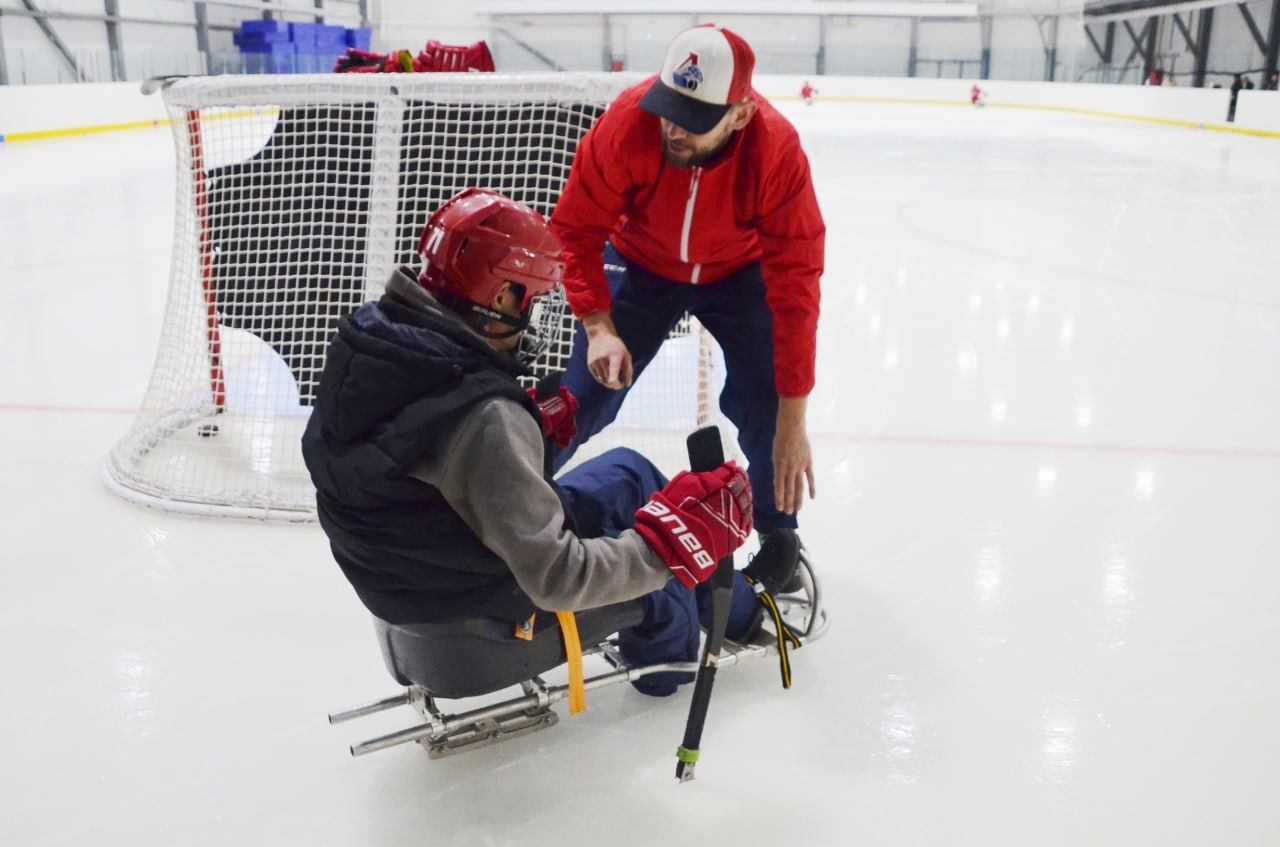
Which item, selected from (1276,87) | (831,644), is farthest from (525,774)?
(1276,87)

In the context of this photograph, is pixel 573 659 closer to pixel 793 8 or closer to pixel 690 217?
pixel 690 217

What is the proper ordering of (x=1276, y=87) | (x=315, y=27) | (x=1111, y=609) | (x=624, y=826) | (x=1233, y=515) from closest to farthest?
(x=624, y=826) < (x=1111, y=609) < (x=1233, y=515) < (x=1276, y=87) < (x=315, y=27)

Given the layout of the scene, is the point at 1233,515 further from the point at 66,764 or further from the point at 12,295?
the point at 12,295

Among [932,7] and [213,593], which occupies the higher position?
[932,7]

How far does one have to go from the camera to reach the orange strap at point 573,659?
1642 millimetres

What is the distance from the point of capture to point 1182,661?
207 cm

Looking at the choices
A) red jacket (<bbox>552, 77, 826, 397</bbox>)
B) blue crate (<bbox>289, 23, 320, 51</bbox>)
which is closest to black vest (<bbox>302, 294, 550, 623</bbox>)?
red jacket (<bbox>552, 77, 826, 397</bbox>)

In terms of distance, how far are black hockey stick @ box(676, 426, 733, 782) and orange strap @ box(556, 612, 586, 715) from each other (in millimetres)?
178

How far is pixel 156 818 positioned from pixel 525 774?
556 millimetres

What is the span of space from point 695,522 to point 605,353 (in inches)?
22.0

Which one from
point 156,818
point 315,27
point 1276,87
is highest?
point 315,27

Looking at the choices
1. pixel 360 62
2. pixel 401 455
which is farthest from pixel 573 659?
pixel 360 62

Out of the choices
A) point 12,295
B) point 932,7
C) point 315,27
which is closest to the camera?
point 12,295

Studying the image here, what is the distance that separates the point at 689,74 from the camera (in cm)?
Answer: 172
